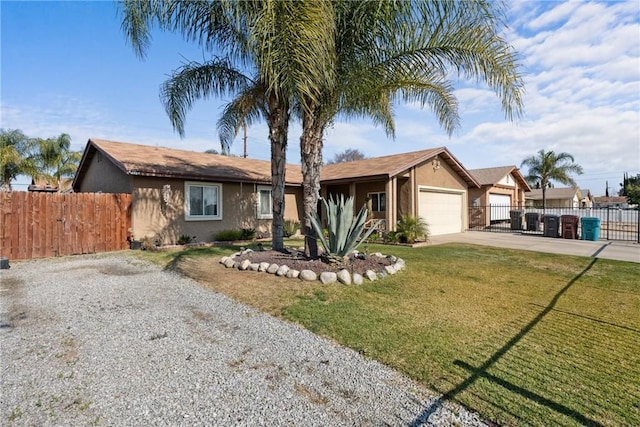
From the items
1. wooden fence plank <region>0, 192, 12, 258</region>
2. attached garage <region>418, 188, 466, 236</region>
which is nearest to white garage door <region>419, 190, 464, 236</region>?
attached garage <region>418, 188, 466, 236</region>

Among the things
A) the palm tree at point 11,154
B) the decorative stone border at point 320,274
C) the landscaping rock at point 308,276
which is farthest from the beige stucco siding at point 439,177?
the palm tree at point 11,154

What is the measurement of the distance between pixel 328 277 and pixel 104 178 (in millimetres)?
11745

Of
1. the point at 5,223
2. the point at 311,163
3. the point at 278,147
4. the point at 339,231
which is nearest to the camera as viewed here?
the point at 339,231

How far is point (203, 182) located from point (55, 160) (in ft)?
63.5

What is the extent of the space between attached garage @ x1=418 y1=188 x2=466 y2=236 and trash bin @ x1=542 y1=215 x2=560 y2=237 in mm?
4222

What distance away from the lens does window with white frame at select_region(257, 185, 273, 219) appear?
49.4 ft

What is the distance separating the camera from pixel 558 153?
94.3 ft

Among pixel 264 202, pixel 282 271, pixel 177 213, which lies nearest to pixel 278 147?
pixel 282 271

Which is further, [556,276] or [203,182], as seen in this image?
[203,182]

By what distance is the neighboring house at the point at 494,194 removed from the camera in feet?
77.7

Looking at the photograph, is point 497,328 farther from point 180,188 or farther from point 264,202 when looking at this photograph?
point 264,202

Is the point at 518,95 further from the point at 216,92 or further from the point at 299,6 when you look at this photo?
the point at 216,92

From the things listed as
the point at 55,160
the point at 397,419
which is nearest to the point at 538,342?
the point at 397,419

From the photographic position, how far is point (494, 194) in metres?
25.0
